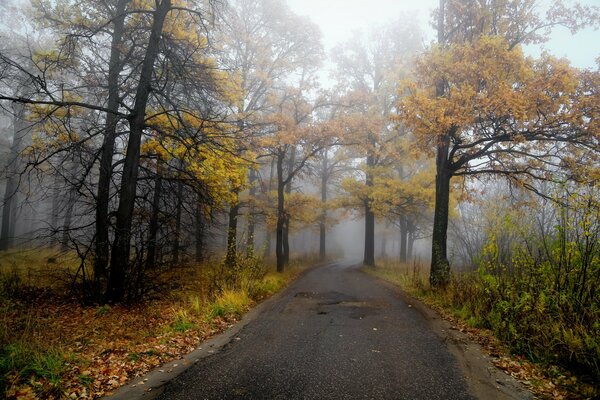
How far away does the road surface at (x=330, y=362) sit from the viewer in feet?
12.2

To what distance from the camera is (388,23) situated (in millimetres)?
19391

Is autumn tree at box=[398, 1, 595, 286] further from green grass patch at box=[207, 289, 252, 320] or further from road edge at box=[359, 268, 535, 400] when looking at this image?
green grass patch at box=[207, 289, 252, 320]

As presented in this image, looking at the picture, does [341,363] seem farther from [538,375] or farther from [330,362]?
[538,375]

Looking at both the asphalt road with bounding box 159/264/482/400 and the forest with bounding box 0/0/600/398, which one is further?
the forest with bounding box 0/0/600/398

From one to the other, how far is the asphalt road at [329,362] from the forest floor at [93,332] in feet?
2.49

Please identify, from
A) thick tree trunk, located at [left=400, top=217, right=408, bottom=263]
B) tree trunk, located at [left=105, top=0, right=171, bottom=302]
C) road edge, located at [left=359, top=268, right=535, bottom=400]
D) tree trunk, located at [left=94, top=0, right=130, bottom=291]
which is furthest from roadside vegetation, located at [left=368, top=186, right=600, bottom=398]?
thick tree trunk, located at [left=400, top=217, right=408, bottom=263]

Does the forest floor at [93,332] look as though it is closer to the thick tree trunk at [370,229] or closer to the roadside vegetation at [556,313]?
the roadside vegetation at [556,313]

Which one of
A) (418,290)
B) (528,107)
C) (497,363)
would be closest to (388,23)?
(528,107)

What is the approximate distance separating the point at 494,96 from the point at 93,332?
9.99 m

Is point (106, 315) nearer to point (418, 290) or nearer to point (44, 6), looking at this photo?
point (418, 290)

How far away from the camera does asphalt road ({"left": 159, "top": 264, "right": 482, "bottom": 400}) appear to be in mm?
3705

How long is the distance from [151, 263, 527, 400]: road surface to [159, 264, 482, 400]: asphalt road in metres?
0.01

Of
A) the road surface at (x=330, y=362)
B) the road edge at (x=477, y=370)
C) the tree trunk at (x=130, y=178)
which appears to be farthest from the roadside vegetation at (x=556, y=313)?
the tree trunk at (x=130, y=178)

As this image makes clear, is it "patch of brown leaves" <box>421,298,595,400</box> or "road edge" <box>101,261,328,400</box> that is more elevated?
"patch of brown leaves" <box>421,298,595,400</box>
